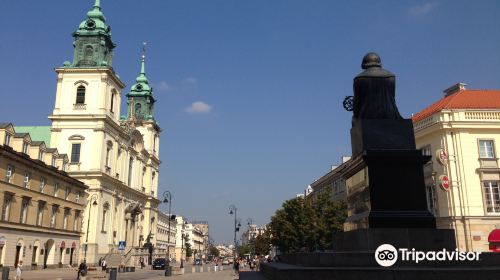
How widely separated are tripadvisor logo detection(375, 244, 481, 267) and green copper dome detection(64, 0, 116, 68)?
6478cm

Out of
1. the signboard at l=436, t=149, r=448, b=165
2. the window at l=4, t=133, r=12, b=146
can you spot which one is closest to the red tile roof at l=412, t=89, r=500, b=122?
the signboard at l=436, t=149, r=448, b=165

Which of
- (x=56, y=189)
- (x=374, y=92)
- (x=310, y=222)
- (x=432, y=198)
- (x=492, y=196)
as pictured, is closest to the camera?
(x=374, y=92)

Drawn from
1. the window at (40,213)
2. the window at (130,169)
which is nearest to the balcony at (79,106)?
the window at (130,169)

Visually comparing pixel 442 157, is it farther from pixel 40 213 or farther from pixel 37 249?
pixel 37 249

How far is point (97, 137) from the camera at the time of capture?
6312 centimetres

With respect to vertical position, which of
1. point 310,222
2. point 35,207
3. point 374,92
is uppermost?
point 374,92

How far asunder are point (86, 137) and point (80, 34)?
→ 57.3 feet

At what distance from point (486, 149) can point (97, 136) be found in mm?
50909

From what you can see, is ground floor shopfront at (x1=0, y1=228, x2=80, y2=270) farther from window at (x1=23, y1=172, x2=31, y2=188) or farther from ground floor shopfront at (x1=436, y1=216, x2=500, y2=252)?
ground floor shopfront at (x1=436, y1=216, x2=500, y2=252)

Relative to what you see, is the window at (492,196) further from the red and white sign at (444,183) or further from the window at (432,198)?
the window at (432,198)

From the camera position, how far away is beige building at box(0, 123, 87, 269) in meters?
37.1

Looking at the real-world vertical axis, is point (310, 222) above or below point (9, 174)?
below

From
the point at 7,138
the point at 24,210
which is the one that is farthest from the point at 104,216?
the point at 24,210

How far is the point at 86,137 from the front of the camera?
63375mm
